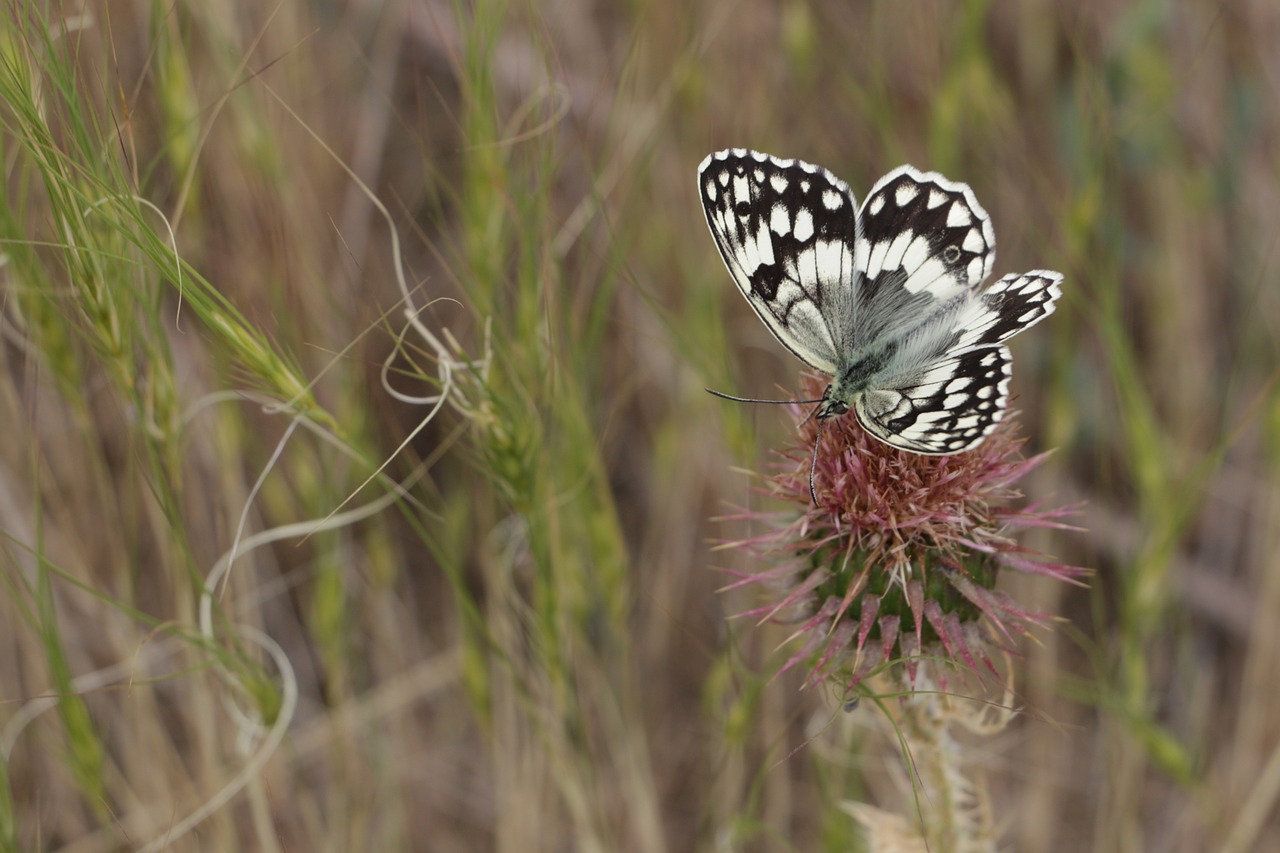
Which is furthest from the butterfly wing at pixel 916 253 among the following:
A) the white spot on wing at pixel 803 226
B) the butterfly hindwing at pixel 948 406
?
the butterfly hindwing at pixel 948 406

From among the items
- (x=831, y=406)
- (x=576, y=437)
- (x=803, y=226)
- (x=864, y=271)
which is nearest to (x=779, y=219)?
(x=803, y=226)

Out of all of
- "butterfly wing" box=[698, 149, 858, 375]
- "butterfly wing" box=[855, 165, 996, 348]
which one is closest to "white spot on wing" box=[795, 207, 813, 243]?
"butterfly wing" box=[698, 149, 858, 375]

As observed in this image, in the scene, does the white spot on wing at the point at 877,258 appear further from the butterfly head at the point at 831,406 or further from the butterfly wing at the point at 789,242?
the butterfly head at the point at 831,406

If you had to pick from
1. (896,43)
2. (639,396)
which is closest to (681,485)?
(639,396)

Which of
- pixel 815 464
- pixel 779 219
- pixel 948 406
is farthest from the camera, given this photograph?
pixel 779 219

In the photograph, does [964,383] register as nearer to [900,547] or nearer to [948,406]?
[948,406]

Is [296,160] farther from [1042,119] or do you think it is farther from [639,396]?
[1042,119]
